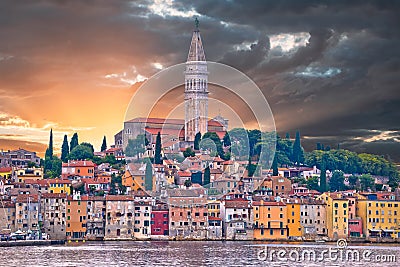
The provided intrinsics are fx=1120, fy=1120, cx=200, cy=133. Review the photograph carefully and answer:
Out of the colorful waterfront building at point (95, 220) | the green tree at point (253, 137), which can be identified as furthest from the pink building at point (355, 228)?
the green tree at point (253, 137)

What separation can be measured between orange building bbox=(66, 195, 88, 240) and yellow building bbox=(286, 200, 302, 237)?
7.66m

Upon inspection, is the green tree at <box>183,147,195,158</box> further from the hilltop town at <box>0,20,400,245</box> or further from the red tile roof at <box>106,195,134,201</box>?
the red tile roof at <box>106,195,134,201</box>

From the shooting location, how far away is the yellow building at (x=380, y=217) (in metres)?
43.1

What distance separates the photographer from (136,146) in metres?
59.1

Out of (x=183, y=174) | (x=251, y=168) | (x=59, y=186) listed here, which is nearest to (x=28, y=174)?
(x=59, y=186)

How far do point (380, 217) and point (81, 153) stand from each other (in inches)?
693

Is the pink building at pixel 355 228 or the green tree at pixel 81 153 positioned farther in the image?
the green tree at pixel 81 153

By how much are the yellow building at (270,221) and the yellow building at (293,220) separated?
0.26 metres

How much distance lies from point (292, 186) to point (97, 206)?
11967 millimetres

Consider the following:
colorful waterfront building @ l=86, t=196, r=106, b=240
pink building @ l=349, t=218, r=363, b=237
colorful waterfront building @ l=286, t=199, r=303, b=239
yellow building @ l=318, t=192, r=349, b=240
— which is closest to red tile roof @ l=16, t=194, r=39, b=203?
colorful waterfront building @ l=86, t=196, r=106, b=240

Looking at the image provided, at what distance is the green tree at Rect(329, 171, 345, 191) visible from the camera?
5294cm

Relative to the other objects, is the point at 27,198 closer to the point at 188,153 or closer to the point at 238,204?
the point at 238,204

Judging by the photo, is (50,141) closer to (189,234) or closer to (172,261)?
(189,234)

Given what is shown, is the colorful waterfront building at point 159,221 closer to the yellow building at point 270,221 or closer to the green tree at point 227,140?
the yellow building at point 270,221
